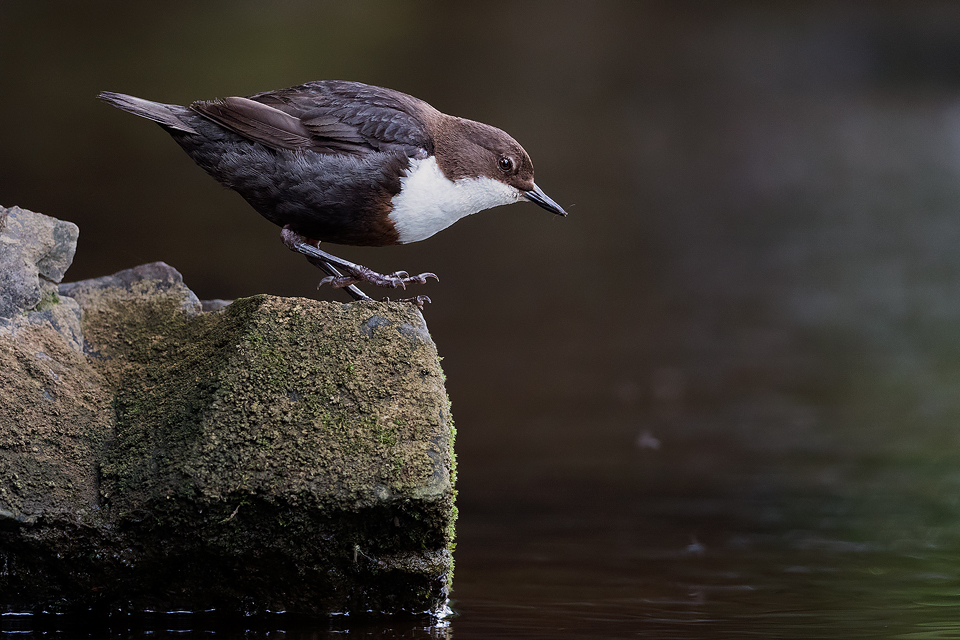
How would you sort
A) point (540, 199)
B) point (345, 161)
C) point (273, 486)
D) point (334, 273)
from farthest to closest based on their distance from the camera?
1. point (540, 199)
2. point (334, 273)
3. point (345, 161)
4. point (273, 486)

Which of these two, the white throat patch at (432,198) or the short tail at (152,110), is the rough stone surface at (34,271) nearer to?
the short tail at (152,110)

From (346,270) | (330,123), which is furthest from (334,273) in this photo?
(330,123)

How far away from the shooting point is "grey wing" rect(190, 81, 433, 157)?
10.3 feet

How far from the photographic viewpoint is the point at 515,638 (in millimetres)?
2791

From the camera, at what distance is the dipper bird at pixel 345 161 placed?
123 inches

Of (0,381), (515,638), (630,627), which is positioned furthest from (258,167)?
(630,627)

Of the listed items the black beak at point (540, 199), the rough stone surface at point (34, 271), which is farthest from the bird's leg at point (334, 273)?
the rough stone surface at point (34, 271)

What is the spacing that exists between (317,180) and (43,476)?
1.23 metres

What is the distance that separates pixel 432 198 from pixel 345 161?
0.32 m

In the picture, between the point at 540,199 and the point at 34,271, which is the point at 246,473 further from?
the point at 540,199

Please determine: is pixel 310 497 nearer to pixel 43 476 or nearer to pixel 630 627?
pixel 43 476

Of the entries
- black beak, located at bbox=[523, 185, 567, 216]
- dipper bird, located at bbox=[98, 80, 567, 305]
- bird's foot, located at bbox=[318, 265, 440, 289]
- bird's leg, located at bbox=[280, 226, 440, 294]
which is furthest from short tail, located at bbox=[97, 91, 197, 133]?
black beak, located at bbox=[523, 185, 567, 216]

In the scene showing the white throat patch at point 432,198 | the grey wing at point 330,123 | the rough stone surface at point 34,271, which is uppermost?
the grey wing at point 330,123

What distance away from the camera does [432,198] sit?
3.21 meters
